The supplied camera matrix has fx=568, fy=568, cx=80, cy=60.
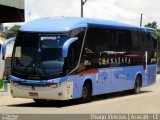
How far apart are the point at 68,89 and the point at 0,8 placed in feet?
78.5

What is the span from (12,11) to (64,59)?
2402 centimetres

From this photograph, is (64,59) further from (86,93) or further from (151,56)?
(151,56)

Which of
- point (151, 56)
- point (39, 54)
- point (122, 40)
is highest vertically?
point (122, 40)

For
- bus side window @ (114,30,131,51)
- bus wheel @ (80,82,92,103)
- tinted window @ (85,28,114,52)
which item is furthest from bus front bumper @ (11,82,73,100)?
bus side window @ (114,30,131,51)

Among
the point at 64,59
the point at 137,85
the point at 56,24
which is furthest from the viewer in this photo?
the point at 137,85

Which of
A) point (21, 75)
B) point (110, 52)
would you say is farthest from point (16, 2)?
point (21, 75)

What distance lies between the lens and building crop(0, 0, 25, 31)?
4100 centimetres

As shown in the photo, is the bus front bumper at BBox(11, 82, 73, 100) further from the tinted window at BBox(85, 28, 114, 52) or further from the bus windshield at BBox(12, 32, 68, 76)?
the tinted window at BBox(85, 28, 114, 52)

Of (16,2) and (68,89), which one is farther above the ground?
(16,2)

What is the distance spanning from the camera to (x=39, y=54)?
20375 mm

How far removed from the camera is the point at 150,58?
3033 centimetres

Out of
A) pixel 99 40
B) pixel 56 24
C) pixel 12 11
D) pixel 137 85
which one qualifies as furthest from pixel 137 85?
pixel 12 11

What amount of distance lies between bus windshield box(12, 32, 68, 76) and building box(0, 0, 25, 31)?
19.8 metres

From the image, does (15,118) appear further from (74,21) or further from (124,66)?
(124,66)
